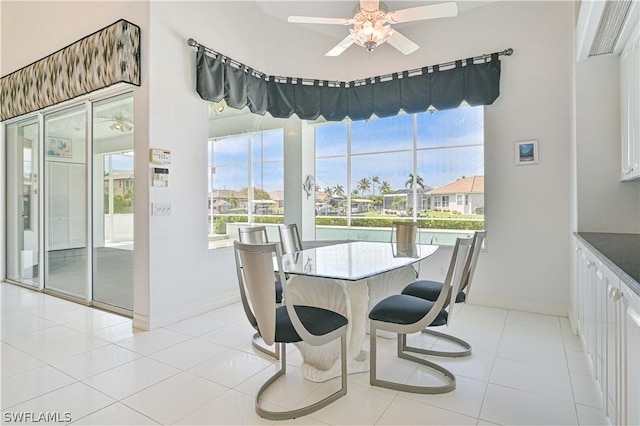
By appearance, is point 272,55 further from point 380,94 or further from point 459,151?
point 459,151

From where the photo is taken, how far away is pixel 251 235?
9.87 ft

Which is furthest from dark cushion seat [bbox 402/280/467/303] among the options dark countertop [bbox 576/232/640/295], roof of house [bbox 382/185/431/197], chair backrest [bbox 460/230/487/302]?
roof of house [bbox 382/185/431/197]

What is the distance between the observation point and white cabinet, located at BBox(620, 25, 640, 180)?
92.2 inches

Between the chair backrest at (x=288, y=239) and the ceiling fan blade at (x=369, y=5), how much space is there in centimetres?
210

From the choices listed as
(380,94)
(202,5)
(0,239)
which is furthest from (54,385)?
(380,94)

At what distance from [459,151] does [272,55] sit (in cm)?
281

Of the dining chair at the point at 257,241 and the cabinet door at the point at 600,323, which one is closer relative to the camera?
the cabinet door at the point at 600,323

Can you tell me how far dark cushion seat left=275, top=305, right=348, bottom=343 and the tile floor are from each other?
43 centimetres

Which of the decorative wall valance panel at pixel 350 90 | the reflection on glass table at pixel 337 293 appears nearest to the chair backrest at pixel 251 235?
the reflection on glass table at pixel 337 293

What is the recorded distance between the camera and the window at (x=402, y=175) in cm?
438

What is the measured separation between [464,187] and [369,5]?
261 cm

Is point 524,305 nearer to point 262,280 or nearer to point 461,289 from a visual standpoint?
point 461,289

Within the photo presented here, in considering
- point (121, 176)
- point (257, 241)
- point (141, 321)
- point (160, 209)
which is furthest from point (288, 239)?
point (121, 176)

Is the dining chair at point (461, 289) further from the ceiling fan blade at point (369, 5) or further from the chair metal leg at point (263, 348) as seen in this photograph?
the ceiling fan blade at point (369, 5)
